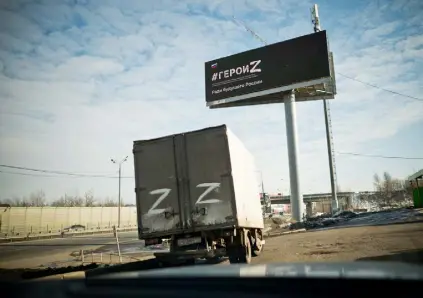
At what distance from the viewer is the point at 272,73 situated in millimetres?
31031

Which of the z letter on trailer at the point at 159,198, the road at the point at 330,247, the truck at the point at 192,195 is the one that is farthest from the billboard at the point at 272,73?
the z letter on trailer at the point at 159,198

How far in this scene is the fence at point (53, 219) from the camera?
44344 millimetres

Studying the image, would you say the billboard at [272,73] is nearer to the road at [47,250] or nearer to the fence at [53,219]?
the road at [47,250]

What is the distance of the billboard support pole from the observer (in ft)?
102

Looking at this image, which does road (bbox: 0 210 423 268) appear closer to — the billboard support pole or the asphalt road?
the asphalt road

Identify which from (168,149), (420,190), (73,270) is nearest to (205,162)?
(168,149)


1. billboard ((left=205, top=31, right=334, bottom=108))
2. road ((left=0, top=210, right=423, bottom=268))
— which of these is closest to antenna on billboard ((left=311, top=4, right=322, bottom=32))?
billboard ((left=205, top=31, right=334, bottom=108))

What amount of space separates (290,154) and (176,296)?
97.1ft

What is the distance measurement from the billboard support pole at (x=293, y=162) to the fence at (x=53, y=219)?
20042 millimetres

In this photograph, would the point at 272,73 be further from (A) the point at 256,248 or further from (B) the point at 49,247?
(B) the point at 49,247

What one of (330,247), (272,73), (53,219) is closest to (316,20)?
(272,73)

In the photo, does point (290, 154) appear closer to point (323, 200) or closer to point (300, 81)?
point (300, 81)

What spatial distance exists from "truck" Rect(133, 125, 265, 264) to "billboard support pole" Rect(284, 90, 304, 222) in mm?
23057

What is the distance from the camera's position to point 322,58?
28.9m
